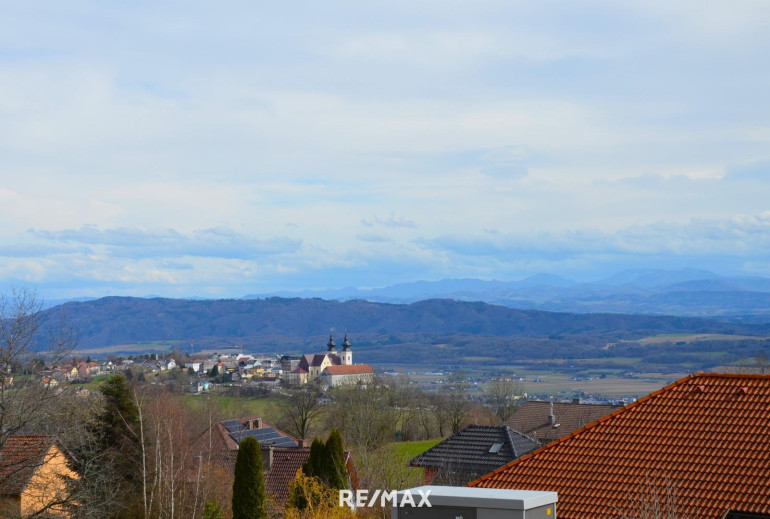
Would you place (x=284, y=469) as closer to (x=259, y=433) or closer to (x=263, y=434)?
(x=259, y=433)

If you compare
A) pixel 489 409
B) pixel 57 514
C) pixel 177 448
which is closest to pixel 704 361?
pixel 489 409

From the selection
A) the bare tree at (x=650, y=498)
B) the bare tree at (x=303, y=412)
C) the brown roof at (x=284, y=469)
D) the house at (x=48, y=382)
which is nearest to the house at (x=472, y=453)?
the brown roof at (x=284, y=469)

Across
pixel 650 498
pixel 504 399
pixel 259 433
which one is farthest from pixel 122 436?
pixel 504 399

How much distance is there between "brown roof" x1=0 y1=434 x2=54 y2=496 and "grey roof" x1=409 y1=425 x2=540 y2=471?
62.9 ft

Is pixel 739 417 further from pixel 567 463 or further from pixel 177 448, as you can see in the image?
pixel 177 448

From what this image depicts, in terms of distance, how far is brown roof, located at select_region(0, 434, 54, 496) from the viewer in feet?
77.3

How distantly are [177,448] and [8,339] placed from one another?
58.8 ft

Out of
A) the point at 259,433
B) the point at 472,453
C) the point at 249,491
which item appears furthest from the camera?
the point at 259,433

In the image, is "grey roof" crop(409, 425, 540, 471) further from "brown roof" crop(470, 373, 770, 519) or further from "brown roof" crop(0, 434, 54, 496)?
"brown roof" crop(470, 373, 770, 519)

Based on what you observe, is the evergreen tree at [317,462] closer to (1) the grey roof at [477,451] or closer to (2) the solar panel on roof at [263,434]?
(1) the grey roof at [477,451]

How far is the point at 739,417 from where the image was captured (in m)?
19.0

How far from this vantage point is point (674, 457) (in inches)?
731

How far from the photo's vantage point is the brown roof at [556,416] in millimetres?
54844

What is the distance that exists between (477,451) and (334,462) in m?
13.1
